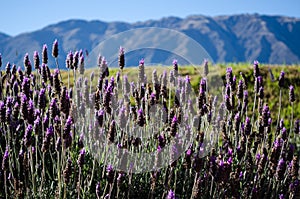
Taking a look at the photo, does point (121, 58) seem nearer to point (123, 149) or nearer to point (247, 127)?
point (123, 149)

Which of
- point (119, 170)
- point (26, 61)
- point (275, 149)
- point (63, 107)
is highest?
point (26, 61)

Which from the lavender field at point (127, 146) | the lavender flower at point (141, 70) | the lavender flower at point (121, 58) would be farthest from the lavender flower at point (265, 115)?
the lavender flower at point (121, 58)

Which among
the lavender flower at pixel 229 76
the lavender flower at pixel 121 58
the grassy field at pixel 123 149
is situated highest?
the lavender flower at pixel 121 58

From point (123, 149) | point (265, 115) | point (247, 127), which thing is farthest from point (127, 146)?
point (265, 115)

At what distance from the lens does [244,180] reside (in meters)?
3.08

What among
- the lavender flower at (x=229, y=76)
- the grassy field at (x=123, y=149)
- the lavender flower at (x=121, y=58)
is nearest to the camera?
the grassy field at (x=123, y=149)

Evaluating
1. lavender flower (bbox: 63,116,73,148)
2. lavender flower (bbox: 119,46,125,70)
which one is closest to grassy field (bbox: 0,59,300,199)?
lavender flower (bbox: 63,116,73,148)

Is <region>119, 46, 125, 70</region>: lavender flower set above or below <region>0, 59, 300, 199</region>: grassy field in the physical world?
above

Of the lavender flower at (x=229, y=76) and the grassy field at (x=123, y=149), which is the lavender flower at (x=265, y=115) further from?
the lavender flower at (x=229, y=76)

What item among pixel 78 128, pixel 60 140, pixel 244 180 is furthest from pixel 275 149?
pixel 78 128

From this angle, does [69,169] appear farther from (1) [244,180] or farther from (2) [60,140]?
(1) [244,180]

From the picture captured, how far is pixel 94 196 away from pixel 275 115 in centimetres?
504

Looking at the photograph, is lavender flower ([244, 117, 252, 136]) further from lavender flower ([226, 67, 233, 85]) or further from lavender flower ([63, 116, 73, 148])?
lavender flower ([63, 116, 73, 148])

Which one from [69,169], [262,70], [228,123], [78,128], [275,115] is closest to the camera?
[69,169]
